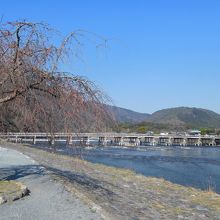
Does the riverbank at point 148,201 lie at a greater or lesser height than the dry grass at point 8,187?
lesser

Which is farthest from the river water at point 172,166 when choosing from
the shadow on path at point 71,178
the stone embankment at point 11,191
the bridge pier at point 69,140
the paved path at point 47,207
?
the stone embankment at point 11,191

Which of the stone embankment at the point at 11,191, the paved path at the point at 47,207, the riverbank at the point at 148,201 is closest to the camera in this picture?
the paved path at the point at 47,207

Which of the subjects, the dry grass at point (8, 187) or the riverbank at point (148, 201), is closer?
the riverbank at point (148, 201)

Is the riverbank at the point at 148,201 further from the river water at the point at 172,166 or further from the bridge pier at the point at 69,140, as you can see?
the bridge pier at the point at 69,140

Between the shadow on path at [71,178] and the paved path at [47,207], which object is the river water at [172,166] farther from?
the paved path at [47,207]

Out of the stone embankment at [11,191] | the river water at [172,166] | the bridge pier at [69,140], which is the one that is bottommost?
the river water at [172,166]

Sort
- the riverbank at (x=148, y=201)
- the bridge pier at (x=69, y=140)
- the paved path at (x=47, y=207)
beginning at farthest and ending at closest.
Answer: the bridge pier at (x=69, y=140) → the riverbank at (x=148, y=201) → the paved path at (x=47, y=207)

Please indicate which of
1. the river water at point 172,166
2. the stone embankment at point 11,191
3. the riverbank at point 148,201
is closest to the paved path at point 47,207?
the stone embankment at point 11,191

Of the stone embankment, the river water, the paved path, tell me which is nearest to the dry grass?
the stone embankment

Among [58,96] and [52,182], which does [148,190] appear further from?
[58,96]

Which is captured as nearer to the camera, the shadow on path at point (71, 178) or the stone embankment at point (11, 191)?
the stone embankment at point (11, 191)

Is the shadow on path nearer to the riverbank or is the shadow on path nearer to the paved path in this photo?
the riverbank

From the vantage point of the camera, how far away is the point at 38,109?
1145 cm

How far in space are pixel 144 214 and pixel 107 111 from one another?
8.04ft
